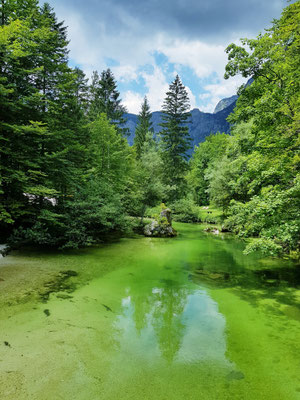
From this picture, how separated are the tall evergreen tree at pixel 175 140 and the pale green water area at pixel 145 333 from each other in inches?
816

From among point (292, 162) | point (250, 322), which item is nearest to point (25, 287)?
point (250, 322)

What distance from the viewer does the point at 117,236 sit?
17.1 meters

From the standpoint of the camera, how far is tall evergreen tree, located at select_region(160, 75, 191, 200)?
29156 millimetres

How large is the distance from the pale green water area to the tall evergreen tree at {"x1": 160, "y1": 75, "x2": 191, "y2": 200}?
2074 centimetres

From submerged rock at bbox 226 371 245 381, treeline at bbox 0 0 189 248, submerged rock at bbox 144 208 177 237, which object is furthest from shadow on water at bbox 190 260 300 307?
submerged rock at bbox 144 208 177 237

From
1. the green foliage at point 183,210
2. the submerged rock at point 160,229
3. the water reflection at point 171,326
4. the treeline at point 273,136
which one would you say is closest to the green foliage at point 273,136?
the treeline at point 273,136

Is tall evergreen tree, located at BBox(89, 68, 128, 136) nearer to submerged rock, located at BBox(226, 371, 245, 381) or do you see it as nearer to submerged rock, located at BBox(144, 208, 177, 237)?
submerged rock, located at BBox(144, 208, 177, 237)

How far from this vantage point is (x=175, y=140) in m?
30.0

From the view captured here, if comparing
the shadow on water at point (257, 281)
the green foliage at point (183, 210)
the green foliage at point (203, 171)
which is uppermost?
the green foliage at point (203, 171)

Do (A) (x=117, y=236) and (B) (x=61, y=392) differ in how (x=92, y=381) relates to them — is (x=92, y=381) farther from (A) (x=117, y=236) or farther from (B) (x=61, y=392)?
(A) (x=117, y=236)

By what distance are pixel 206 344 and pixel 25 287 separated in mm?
4983

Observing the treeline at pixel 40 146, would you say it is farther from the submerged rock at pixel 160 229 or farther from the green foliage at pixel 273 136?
the green foliage at pixel 273 136

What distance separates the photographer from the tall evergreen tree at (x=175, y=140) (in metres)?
29.2

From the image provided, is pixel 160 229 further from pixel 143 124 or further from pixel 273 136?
pixel 143 124
